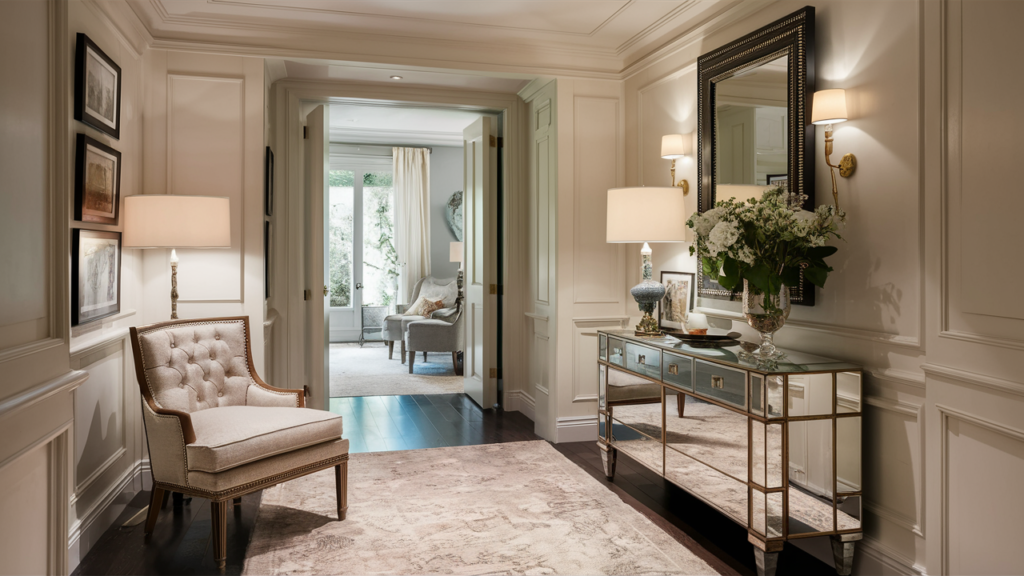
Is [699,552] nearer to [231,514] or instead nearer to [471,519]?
[471,519]

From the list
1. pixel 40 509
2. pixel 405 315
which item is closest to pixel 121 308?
pixel 40 509

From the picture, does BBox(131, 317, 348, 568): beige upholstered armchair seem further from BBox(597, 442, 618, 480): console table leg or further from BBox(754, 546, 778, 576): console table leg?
BBox(754, 546, 778, 576): console table leg

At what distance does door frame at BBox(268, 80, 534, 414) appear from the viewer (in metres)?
4.58

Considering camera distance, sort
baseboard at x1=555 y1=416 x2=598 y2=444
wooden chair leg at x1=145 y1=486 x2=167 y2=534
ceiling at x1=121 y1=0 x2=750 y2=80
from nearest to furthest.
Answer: wooden chair leg at x1=145 y1=486 x2=167 y2=534 → ceiling at x1=121 y1=0 x2=750 y2=80 → baseboard at x1=555 y1=416 x2=598 y2=444

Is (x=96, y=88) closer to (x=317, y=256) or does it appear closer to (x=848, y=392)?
(x=317, y=256)

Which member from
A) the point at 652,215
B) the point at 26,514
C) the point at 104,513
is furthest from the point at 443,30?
the point at 26,514

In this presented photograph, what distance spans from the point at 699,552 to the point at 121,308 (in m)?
2.92

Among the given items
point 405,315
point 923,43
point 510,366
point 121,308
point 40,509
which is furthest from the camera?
point 405,315

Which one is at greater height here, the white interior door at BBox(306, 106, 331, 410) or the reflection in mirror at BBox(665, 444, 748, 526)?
the white interior door at BBox(306, 106, 331, 410)

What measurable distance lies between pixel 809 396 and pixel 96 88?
3160 millimetres

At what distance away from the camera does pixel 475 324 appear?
541 cm

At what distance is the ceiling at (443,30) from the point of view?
11.6 ft

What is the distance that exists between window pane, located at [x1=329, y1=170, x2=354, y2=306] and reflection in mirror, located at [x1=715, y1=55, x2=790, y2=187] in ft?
20.6

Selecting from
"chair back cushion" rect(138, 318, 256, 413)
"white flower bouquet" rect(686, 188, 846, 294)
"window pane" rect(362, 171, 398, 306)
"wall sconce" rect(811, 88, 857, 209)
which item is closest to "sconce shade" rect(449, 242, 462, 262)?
"window pane" rect(362, 171, 398, 306)
